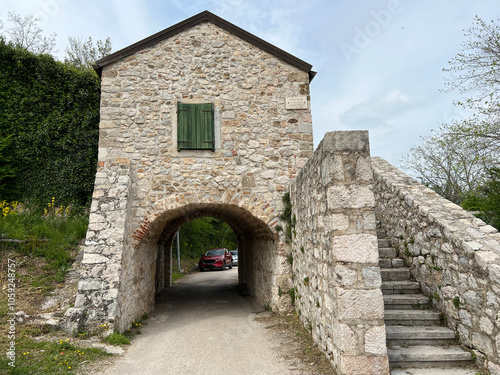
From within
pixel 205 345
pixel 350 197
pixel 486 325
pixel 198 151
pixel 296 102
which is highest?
pixel 296 102

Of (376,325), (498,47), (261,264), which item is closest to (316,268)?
(376,325)

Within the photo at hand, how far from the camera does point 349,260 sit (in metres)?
3.80

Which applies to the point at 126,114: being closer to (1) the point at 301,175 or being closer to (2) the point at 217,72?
(2) the point at 217,72

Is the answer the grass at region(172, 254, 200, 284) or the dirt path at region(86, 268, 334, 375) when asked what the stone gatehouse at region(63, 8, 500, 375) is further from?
the grass at region(172, 254, 200, 284)

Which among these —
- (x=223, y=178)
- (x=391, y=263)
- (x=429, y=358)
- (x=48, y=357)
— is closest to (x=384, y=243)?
(x=391, y=263)

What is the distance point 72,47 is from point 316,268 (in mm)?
16960

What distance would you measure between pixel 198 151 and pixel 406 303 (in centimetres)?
457

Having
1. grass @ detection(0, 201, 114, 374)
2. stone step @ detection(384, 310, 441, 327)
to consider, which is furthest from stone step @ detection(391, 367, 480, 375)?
grass @ detection(0, 201, 114, 374)

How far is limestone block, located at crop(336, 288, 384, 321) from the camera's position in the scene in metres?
3.69

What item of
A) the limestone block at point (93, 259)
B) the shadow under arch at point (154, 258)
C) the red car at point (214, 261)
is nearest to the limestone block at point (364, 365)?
the shadow under arch at point (154, 258)

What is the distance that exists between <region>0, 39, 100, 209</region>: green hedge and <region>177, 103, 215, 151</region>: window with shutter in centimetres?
334

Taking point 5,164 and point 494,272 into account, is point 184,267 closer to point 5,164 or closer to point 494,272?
point 5,164

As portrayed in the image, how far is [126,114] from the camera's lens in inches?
280

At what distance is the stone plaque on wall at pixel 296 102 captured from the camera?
7479 millimetres
